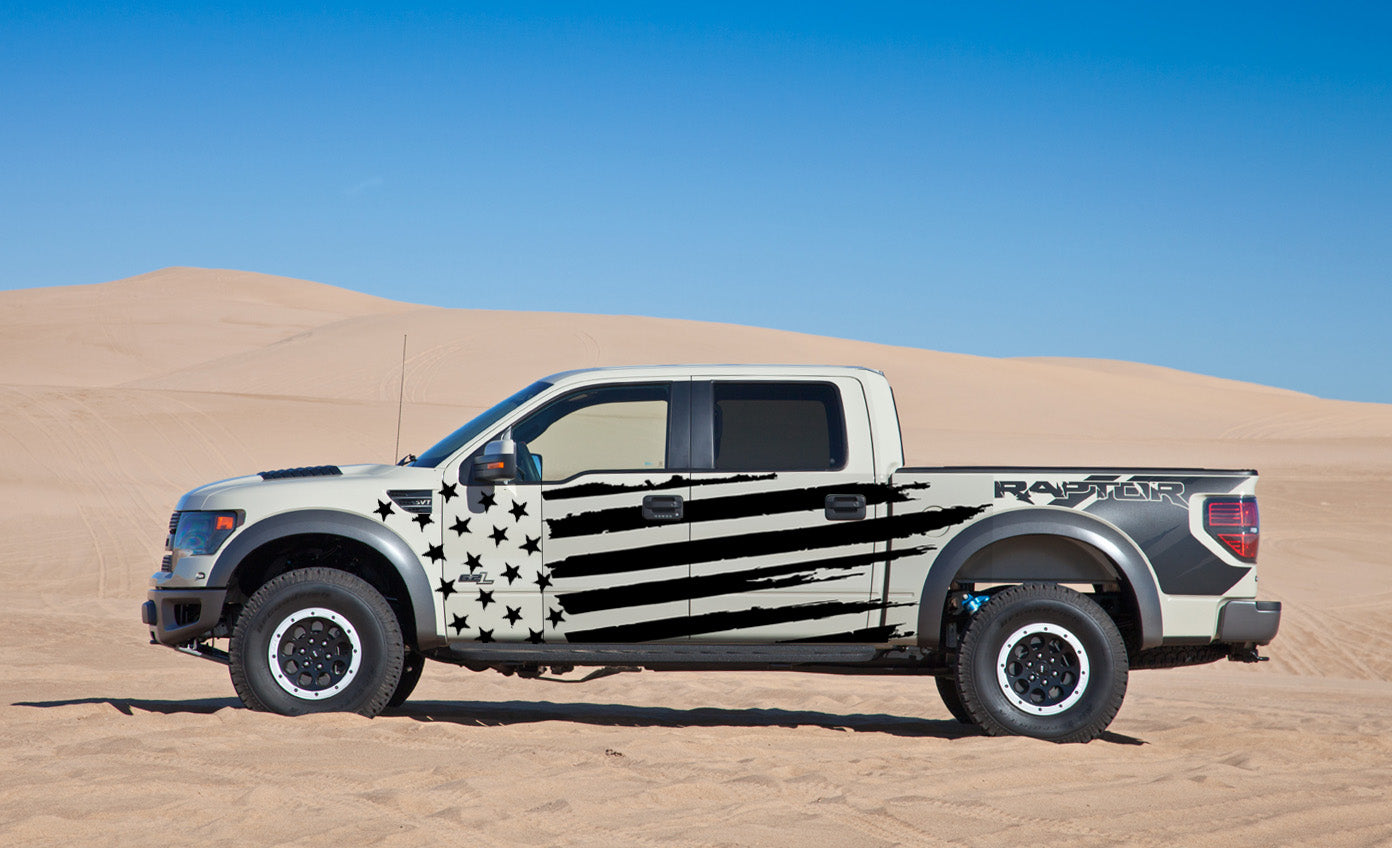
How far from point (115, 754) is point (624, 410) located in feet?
10.2

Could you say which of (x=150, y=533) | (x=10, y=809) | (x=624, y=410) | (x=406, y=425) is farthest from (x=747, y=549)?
(x=406, y=425)

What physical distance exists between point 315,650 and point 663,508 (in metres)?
2.08

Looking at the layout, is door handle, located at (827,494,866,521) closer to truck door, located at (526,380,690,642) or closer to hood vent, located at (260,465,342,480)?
truck door, located at (526,380,690,642)

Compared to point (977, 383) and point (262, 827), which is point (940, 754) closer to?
point (262, 827)

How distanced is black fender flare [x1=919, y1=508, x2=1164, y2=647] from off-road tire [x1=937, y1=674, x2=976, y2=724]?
103 centimetres

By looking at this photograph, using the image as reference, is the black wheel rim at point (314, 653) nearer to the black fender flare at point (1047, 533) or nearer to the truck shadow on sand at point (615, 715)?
the truck shadow on sand at point (615, 715)

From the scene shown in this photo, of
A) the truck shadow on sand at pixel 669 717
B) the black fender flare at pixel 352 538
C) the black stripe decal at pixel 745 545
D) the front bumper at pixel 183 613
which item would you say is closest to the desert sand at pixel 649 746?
the truck shadow on sand at pixel 669 717

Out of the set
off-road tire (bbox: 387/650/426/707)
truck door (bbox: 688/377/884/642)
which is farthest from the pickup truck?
off-road tire (bbox: 387/650/426/707)

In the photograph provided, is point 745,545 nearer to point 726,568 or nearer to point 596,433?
point 726,568

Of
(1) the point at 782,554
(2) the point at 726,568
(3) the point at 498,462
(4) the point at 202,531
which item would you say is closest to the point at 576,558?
(3) the point at 498,462

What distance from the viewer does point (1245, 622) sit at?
6.97 metres

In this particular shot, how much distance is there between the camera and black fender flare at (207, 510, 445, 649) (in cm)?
705

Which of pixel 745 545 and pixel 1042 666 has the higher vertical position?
pixel 745 545

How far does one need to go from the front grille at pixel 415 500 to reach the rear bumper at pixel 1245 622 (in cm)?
429
